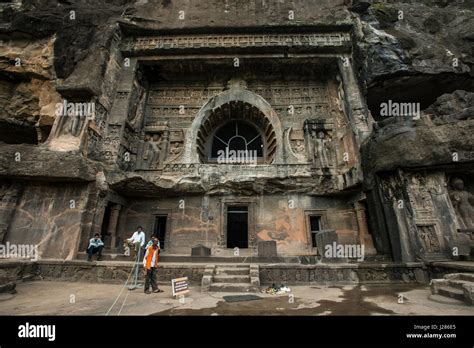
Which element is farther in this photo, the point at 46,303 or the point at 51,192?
the point at 51,192

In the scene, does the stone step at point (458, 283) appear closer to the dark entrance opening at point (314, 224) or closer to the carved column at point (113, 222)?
the dark entrance opening at point (314, 224)

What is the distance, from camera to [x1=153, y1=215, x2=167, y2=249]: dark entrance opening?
1017 cm

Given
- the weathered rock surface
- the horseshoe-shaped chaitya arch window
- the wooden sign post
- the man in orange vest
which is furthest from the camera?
the horseshoe-shaped chaitya arch window

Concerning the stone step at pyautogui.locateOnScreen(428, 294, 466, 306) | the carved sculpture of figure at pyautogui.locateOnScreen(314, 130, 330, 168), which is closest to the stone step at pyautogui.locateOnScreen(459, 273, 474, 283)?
the stone step at pyautogui.locateOnScreen(428, 294, 466, 306)

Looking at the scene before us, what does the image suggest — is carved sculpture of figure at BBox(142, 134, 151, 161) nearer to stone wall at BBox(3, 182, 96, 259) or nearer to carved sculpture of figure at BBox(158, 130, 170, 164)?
carved sculpture of figure at BBox(158, 130, 170, 164)

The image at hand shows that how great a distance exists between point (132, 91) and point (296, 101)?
27.4ft

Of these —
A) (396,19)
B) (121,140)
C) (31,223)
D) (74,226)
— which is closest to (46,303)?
(74,226)

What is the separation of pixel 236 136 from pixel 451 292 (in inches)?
398

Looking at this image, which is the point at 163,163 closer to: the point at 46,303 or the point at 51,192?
the point at 51,192

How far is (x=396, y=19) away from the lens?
→ 10.7m

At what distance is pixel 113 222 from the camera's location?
372 inches

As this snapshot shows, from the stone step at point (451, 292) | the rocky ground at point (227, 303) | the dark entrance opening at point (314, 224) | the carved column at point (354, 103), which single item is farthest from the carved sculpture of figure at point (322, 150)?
the stone step at point (451, 292)

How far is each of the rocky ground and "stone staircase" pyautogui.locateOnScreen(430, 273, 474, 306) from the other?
18 cm

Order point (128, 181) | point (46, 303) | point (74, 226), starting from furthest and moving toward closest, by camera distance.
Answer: point (128, 181) → point (74, 226) → point (46, 303)
